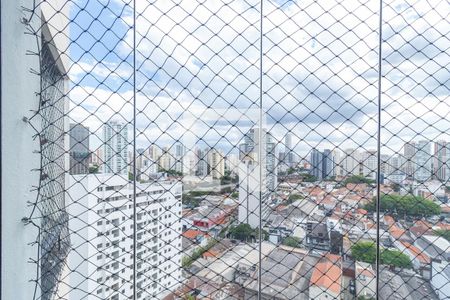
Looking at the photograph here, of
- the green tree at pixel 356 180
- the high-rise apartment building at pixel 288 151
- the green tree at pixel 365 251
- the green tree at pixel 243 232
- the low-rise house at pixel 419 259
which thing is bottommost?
the low-rise house at pixel 419 259

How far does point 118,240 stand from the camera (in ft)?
3.17

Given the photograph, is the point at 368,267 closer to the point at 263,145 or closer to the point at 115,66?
the point at 263,145

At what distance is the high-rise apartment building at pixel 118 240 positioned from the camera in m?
0.92

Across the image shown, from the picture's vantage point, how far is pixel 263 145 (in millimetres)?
1040

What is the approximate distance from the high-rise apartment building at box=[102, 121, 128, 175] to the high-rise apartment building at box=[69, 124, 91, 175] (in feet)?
0.20

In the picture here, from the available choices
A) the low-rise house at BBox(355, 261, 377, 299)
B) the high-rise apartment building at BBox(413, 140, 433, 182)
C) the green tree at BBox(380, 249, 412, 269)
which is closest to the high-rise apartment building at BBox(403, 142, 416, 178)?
the high-rise apartment building at BBox(413, 140, 433, 182)

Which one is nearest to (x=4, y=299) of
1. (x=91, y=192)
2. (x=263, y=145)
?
(x=91, y=192)

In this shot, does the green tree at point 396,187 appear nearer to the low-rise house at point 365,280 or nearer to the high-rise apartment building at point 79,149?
the low-rise house at point 365,280

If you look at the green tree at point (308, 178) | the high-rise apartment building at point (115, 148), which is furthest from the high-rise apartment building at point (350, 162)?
the high-rise apartment building at point (115, 148)

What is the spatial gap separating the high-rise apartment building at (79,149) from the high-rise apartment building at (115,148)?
2.4 inches

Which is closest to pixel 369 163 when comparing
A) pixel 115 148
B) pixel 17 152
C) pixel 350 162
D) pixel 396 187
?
pixel 350 162

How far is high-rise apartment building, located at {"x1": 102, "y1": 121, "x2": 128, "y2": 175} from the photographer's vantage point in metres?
0.94

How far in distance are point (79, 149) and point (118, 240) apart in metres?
0.37

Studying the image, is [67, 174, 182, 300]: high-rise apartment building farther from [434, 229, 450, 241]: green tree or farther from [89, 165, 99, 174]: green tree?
[434, 229, 450, 241]: green tree
